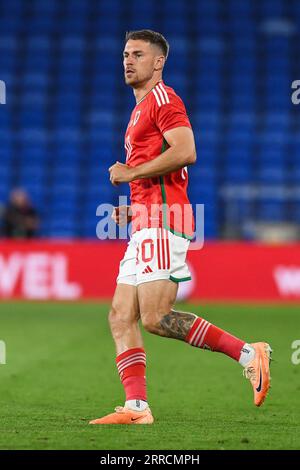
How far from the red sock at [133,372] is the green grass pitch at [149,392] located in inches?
9.4

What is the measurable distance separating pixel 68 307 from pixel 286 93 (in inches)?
362

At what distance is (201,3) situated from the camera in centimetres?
2550

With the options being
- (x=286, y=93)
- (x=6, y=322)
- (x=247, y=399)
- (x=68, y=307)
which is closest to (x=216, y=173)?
(x=286, y=93)

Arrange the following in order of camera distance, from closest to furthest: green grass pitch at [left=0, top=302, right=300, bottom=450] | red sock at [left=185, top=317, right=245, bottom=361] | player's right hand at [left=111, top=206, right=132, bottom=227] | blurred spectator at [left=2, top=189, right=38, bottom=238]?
green grass pitch at [left=0, top=302, right=300, bottom=450], red sock at [left=185, top=317, right=245, bottom=361], player's right hand at [left=111, top=206, right=132, bottom=227], blurred spectator at [left=2, top=189, right=38, bottom=238]

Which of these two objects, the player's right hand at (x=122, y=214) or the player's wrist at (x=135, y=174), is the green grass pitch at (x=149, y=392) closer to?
the player's right hand at (x=122, y=214)

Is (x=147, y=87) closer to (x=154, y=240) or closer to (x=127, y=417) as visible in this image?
(x=154, y=240)

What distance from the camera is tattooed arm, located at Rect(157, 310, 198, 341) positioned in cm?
600

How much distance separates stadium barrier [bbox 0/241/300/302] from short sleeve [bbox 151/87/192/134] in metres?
12.3

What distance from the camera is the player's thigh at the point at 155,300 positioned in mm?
6016

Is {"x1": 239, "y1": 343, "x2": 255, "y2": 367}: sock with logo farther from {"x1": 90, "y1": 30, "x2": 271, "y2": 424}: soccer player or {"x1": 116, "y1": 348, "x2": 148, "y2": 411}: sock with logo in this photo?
{"x1": 116, "y1": 348, "x2": 148, "y2": 411}: sock with logo

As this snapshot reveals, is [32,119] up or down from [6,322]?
up

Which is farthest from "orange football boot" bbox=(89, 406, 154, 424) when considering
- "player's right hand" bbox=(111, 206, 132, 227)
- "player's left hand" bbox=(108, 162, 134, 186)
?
"player's left hand" bbox=(108, 162, 134, 186)

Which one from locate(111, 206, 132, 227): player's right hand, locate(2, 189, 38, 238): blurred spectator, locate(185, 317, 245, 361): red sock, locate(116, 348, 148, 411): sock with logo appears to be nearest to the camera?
locate(185, 317, 245, 361): red sock

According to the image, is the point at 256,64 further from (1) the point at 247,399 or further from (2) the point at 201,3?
(1) the point at 247,399
